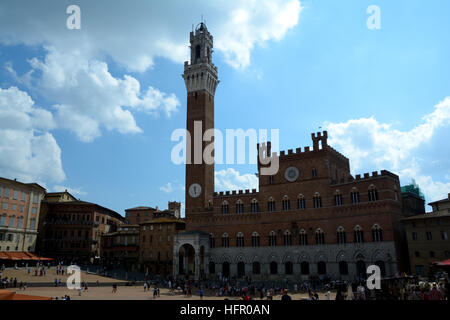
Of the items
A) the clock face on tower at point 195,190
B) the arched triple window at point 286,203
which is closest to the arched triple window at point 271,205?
the arched triple window at point 286,203

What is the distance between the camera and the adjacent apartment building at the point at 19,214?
2293 inches

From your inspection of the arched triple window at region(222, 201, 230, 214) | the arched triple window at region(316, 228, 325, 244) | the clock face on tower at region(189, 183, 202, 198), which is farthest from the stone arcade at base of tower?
the clock face on tower at region(189, 183, 202, 198)

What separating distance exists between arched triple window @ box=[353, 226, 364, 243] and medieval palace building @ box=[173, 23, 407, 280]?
129 millimetres

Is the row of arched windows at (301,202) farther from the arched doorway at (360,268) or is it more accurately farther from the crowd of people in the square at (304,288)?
the crowd of people in the square at (304,288)

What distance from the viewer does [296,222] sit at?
49.8m

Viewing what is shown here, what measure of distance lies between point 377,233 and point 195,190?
29931mm

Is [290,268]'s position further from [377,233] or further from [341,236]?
[377,233]

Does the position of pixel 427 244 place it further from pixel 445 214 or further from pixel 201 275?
pixel 201 275

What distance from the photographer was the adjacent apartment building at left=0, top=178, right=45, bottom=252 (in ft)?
191

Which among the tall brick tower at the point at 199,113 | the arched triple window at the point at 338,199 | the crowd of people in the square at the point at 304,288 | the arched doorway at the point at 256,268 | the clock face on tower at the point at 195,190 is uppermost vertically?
the tall brick tower at the point at 199,113

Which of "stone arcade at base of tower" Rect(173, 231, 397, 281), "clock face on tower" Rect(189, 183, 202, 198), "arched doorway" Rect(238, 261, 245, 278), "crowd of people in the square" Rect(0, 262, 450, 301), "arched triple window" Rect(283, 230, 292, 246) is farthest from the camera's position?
"clock face on tower" Rect(189, 183, 202, 198)

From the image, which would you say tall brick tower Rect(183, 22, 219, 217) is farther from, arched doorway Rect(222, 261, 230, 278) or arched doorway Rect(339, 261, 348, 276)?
arched doorway Rect(339, 261, 348, 276)

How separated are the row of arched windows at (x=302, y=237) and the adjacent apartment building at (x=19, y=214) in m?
35.1

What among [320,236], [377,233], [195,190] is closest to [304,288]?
[320,236]
